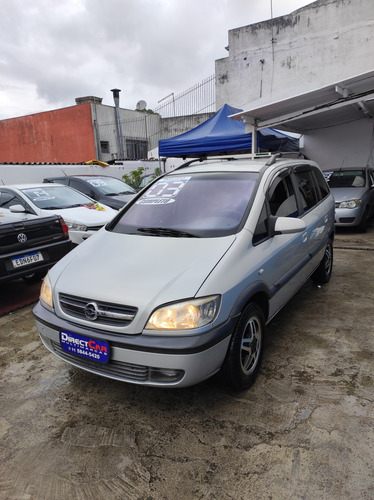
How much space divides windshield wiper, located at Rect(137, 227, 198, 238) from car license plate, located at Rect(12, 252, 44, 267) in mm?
1918

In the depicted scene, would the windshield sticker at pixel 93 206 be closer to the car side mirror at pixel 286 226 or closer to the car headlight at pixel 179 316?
the car side mirror at pixel 286 226

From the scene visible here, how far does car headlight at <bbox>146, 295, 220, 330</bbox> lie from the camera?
1999 mm

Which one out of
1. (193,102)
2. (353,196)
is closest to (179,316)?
(353,196)

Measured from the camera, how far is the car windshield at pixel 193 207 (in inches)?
106

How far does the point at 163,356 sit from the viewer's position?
197 centimetres

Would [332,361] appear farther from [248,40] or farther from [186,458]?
[248,40]

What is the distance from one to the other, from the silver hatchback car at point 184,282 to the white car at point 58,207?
2.62 meters

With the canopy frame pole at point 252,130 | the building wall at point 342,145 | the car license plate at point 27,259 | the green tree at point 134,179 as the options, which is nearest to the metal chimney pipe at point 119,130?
the green tree at point 134,179

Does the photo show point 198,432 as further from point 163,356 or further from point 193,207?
point 193,207

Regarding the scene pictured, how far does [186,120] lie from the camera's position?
54.1ft

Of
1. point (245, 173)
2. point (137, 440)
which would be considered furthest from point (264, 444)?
point (245, 173)

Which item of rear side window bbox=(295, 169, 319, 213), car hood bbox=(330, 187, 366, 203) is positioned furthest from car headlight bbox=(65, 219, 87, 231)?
car hood bbox=(330, 187, 366, 203)

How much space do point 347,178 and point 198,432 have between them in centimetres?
799

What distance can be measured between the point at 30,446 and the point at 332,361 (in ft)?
7.52
